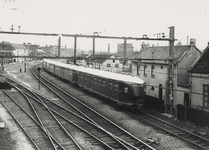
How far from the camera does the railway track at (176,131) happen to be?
45.0 ft

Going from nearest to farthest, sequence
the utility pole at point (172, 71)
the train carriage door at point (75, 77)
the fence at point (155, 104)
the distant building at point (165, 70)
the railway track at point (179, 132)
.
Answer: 1. the railway track at point (179, 132)
2. the utility pole at point (172, 71)
3. the fence at point (155, 104)
4. the distant building at point (165, 70)
5. the train carriage door at point (75, 77)

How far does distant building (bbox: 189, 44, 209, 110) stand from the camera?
2233 cm

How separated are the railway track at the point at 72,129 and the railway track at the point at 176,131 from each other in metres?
2.61

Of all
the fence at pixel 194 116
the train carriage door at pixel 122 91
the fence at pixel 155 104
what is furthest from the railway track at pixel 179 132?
the fence at pixel 155 104

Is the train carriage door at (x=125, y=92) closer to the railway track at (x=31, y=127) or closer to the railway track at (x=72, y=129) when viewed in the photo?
the railway track at (x=72, y=129)

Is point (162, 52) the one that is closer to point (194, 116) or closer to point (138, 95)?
point (138, 95)

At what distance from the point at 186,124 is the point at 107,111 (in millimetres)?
6352

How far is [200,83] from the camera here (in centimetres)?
2303

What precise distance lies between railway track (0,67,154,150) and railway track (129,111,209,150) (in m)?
2.61

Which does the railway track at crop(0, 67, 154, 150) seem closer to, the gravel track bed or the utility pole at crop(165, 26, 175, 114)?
the gravel track bed

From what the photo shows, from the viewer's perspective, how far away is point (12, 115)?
1870 cm

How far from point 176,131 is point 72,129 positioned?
6.71 metres

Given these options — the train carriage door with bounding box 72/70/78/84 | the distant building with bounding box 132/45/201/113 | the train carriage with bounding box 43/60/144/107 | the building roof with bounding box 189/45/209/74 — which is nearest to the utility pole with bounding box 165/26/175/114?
the train carriage with bounding box 43/60/144/107

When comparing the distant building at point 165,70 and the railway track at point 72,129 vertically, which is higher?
the distant building at point 165,70
